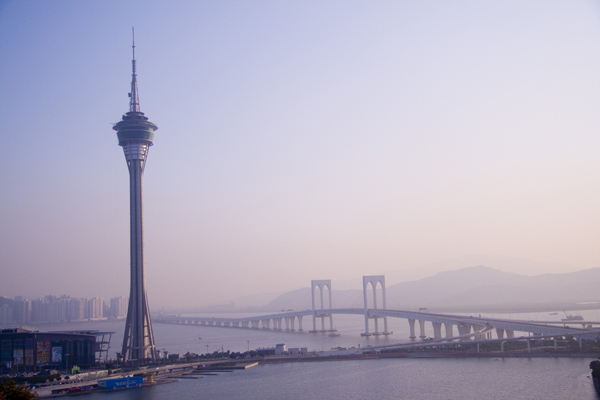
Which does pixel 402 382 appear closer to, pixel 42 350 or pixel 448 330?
pixel 42 350

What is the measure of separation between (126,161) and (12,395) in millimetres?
17036

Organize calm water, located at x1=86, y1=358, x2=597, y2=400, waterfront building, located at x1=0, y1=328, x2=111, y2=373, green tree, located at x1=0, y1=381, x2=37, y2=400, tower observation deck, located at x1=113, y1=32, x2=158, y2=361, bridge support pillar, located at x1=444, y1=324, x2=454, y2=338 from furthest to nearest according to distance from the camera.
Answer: bridge support pillar, located at x1=444, y1=324, x2=454, y2=338 < tower observation deck, located at x1=113, y1=32, x2=158, y2=361 < waterfront building, located at x1=0, y1=328, x2=111, y2=373 < calm water, located at x1=86, y1=358, x2=597, y2=400 < green tree, located at x1=0, y1=381, x2=37, y2=400

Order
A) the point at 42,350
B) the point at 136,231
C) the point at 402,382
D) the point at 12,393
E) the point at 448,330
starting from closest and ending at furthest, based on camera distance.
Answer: the point at 12,393, the point at 402,382, the point at 42,350, the point at 136,231, the point at 448,330

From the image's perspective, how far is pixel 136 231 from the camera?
2459 centimetres

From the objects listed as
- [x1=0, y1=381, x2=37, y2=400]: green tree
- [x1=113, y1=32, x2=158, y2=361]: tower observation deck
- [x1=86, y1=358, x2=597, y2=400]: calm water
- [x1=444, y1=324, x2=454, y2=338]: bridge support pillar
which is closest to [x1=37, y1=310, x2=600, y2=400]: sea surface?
[x1=86, y1=358, x2=597, y2=400]: calm water

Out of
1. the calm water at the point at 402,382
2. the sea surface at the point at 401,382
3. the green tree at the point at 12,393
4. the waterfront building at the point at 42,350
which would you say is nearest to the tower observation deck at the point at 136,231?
the waterfront building at the point at 42,350

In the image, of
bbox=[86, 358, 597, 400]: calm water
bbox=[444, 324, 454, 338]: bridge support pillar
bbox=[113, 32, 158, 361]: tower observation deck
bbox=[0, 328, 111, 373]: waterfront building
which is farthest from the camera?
bbox=[444, 324, 454, 338]: bridge support pillar

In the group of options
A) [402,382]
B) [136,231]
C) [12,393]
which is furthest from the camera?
[136,231]

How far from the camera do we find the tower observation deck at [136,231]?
78.5 feet

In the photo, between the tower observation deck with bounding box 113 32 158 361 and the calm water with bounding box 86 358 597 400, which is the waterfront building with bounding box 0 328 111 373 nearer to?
the tower observation deck with bounding box 113 32 158 361

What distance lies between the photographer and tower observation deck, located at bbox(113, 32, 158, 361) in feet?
78.5

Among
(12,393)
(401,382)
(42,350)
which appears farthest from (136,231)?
(12,393)

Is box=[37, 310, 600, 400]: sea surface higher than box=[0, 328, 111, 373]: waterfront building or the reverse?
the reverse

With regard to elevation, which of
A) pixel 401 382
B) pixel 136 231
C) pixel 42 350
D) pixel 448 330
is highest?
pixel 136 231
